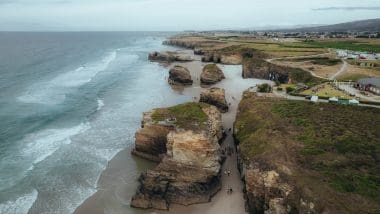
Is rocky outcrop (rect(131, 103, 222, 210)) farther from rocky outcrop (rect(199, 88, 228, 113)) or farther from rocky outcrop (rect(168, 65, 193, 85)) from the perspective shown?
rocky outcrop (rect(168, 65, 193, 85))

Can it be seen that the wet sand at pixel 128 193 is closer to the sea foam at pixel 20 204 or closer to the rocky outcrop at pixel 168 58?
the sea foam at pixel 20 204

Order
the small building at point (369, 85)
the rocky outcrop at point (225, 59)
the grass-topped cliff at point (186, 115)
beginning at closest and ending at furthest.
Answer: the grass-topped cliff at point (186, 115)
the small building at point (369, 85)
the rocky outcrop at point (225, 59)

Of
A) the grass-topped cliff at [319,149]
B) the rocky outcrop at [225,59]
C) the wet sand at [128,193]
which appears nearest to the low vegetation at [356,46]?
the rocky outcrop at [225,59]

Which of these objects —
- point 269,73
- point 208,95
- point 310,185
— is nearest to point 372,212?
point 310,185

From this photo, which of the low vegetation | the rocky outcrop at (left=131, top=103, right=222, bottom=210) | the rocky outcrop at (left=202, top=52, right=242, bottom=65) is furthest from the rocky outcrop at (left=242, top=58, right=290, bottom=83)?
the rocky outcrop at (left=131, top=103, right=222, bottom=210)

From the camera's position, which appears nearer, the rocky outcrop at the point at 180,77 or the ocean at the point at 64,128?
the ocean at the point at 64,128
